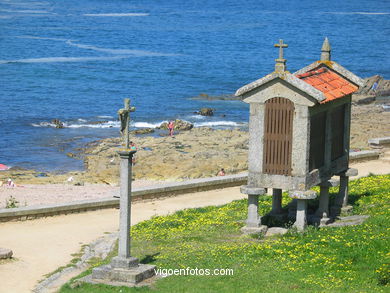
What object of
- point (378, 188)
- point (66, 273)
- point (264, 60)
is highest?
point (264, 60)

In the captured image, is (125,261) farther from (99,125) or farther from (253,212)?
(99,125)

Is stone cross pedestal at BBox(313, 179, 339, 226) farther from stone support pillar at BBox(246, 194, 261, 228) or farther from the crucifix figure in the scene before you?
the crucifix figure

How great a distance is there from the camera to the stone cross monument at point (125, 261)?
57.6ft

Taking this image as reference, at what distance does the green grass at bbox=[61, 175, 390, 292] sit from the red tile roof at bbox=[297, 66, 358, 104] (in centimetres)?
315

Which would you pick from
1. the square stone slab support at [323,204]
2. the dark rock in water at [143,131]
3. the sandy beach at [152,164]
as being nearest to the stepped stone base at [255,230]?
the square stone slab support at [323,204]

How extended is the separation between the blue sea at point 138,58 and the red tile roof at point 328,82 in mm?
21356

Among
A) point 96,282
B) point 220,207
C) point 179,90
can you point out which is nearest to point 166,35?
point 179,90

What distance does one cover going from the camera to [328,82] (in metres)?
21.9

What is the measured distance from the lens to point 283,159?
20297 mm

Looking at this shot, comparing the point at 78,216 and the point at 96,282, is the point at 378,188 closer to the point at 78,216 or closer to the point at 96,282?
the point at 78,216

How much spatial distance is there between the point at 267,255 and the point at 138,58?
78857 millimetres

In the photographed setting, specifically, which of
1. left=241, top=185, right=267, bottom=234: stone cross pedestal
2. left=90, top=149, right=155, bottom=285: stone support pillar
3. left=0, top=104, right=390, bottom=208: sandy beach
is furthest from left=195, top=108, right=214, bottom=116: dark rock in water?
left=90, top=149, right=155, bottom=285: stone support pillar

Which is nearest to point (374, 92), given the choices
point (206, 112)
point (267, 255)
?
point (206, 112)

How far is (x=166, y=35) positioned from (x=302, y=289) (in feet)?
347
